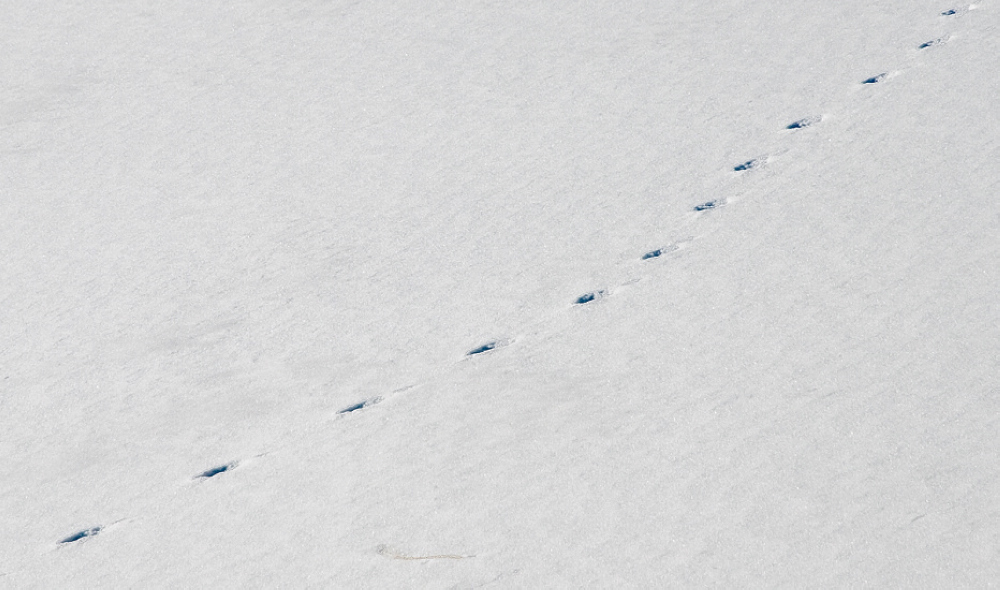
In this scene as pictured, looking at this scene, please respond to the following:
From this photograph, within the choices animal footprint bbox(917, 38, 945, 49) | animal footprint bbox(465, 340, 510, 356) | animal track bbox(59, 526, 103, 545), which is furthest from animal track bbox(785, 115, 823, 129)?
animal track bbox(59, 526, 103, 545)

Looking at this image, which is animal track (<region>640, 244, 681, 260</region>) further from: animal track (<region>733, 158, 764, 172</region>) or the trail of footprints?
animal track (<region>733, 158, 764, 172</region>)

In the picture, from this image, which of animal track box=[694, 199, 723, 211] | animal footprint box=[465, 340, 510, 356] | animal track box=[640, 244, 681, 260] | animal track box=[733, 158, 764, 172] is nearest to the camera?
animal footprint box=[465, 340, 510, 356]

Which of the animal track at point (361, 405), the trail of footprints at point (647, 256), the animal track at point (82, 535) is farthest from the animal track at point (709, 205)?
the animal track at point (82, 535)

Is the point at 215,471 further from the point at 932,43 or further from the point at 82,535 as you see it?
the point at 932,43

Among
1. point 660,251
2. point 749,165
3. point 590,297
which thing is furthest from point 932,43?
point 590,297

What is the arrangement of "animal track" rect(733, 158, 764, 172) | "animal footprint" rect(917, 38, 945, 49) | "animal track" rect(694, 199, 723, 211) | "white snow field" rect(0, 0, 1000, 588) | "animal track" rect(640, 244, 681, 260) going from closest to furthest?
"white snow field" rect(0, 0, 1000, 588), "animal track" rect(640, 244, 681, 260), "animal track" rect(694, 199, 723, 211), "animal track" rect(733, 158, 764, 172), "animal footprint" rect(917, 38, 945, 49)

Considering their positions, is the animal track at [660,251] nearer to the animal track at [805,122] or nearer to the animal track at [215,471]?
the animal track at [805,122]

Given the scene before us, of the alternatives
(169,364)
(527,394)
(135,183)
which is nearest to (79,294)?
(169,364)

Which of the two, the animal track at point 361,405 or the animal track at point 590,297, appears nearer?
the animal track at point 361,405
